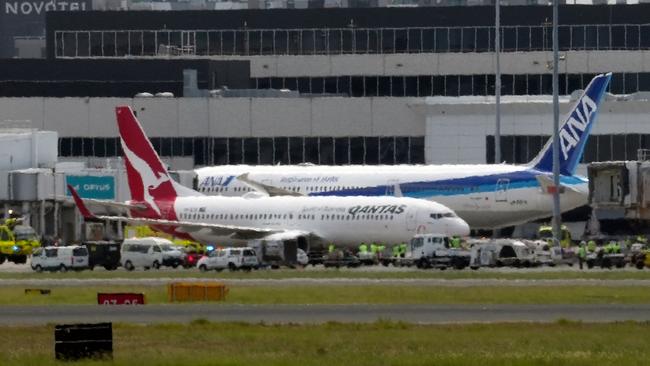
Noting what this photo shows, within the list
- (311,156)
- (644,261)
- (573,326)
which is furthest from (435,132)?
(573,326)

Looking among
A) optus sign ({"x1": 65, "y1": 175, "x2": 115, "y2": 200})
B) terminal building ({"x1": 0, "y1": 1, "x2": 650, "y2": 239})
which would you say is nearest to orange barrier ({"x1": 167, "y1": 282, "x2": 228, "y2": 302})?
optus sign ({"x1": 65, "y1": 175, "x2": 115, "y2": 200})

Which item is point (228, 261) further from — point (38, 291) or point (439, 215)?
point (38, 291)

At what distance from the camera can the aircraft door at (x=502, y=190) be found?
114m

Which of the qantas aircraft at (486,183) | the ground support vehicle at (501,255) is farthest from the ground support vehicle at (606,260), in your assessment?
the qantas aircraft at (486,183)

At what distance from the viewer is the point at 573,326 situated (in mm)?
55156

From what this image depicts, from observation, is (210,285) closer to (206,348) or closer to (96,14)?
(206,348)

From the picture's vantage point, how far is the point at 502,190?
113938 mm

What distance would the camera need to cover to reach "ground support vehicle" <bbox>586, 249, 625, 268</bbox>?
9612cm

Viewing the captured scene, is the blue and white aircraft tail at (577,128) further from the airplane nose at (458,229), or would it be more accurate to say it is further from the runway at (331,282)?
the runway at (331,282)

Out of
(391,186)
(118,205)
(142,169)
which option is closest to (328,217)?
(391,186)

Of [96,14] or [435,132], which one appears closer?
[435,132]

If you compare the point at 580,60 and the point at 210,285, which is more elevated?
the point at 580,60

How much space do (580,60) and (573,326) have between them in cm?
9568

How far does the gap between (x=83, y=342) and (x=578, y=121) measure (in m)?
74.5
